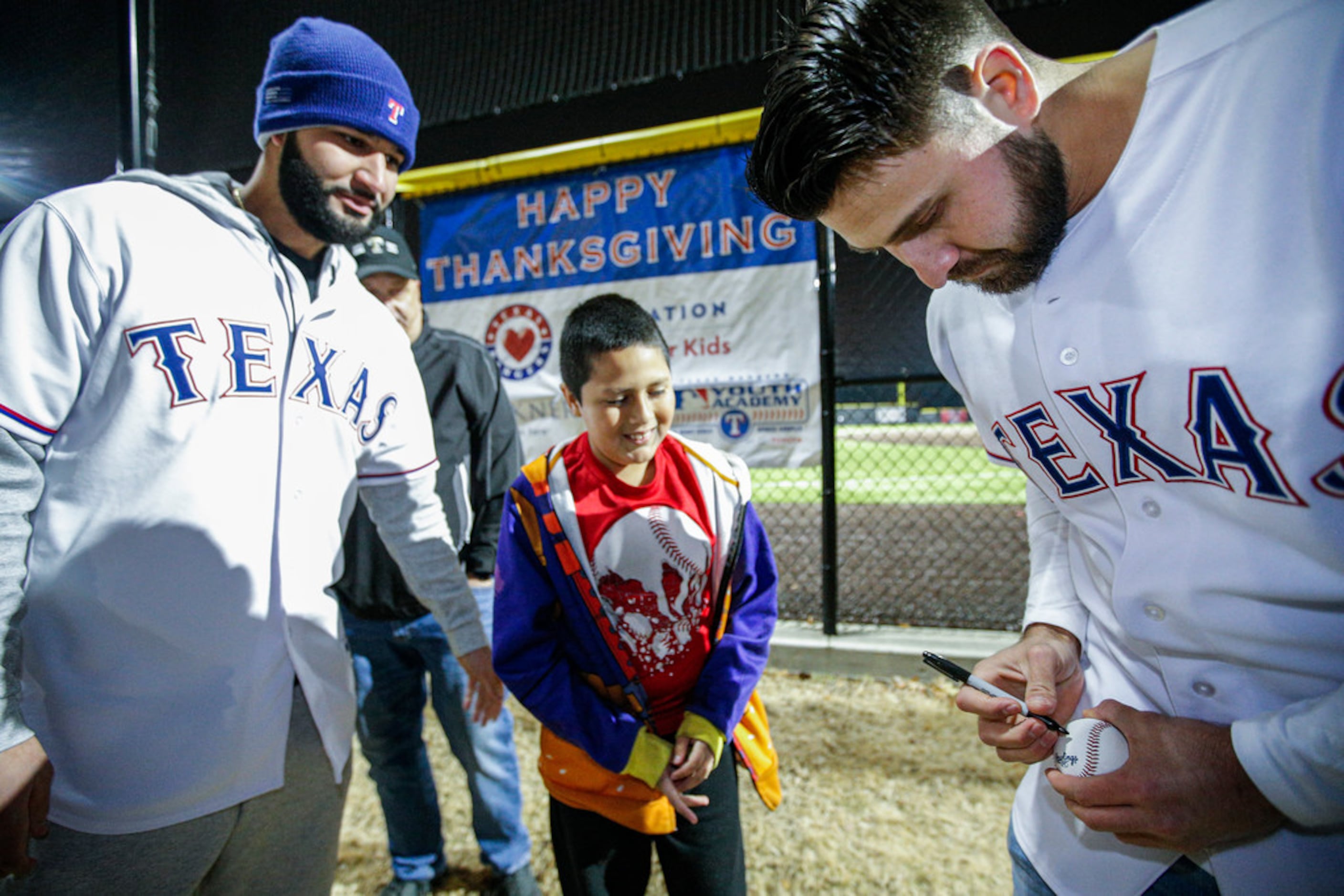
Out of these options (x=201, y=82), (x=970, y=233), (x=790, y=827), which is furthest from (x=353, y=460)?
(x=201, y=82)

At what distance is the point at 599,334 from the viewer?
1.66m

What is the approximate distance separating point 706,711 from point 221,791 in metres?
0.92

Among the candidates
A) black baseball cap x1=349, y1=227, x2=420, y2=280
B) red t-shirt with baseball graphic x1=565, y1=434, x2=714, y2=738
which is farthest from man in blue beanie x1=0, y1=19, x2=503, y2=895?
black baseball cap x1=349, y1=227, x2=420, y2=280

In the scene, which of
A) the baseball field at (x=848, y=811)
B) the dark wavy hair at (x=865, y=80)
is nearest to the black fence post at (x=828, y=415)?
the baseball field at (x=848, y=811)

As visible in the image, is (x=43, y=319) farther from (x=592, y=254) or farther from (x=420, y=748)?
(x=592, y=254)

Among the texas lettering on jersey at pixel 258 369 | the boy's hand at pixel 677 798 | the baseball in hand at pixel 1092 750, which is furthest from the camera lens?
the boy's hand at pixel 677 798

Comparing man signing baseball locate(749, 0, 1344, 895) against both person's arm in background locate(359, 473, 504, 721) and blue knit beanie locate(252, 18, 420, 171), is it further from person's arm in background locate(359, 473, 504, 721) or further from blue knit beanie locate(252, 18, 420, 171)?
person's arm in background locate(359, 473, 504, 721)

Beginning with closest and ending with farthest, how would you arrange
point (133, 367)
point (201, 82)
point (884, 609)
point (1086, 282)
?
point (1086, 282) → point (133, 367) → point (884, 609) → point (201, 82)

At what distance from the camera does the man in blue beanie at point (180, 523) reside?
3.59 feet

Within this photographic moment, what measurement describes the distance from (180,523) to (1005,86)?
1462 mm

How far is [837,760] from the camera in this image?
284cm

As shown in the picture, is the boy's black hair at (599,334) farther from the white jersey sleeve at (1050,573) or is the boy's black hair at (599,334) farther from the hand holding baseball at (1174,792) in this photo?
the hand holding baseball at (1174,792)

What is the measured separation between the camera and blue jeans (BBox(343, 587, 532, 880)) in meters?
2.21

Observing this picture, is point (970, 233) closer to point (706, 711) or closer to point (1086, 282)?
point (1086, 282)
